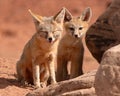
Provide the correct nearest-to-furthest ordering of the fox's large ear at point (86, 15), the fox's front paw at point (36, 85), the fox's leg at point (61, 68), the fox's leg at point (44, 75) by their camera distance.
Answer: the fox's front paw at point (36, 85) → the fox's leg at point (44, 75) → the fox's leg at point (61, 68) → the fox's large ear at point (86, 15)

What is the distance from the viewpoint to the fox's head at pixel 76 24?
33.7 ft

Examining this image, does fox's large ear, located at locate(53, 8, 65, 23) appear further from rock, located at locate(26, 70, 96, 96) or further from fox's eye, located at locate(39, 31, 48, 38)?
rock, located at locate(26, 70, 96, 96)

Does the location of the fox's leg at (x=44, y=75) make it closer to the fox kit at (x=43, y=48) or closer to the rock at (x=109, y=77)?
the fox kit at (x=43, y=48)

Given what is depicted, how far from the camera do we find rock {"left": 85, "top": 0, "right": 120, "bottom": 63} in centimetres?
1048

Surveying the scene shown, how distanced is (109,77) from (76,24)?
4.17m

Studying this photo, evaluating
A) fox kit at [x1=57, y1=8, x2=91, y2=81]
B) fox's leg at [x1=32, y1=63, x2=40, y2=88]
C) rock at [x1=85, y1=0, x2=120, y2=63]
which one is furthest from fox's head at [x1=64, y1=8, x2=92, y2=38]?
fox's leg at [x1=32, y1=63, x2=40, y2=88]

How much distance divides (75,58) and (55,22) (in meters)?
1.08

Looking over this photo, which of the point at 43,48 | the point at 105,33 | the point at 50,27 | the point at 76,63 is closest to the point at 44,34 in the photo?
the point at 50,27

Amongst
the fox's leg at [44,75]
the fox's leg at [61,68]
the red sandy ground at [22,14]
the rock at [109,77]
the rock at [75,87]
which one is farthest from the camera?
the red sandy ground at [22,14]

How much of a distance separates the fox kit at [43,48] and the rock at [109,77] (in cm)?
308

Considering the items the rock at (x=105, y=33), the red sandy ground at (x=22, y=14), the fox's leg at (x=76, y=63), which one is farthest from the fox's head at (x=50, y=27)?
the red sandy ground at (x=22, y=14)

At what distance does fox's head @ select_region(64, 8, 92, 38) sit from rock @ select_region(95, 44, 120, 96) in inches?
149

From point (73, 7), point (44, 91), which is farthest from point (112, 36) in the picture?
point (73, 7)

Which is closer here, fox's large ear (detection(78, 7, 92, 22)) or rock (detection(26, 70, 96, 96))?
rock (detection(26, 70, 96, 96))
